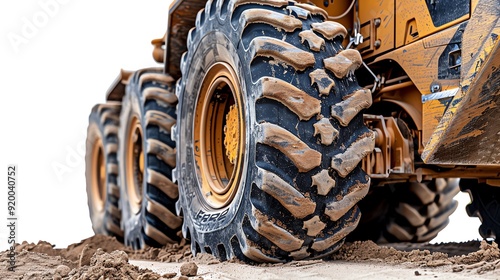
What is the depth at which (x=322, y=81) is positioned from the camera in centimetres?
286

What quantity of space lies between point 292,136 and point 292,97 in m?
0.18

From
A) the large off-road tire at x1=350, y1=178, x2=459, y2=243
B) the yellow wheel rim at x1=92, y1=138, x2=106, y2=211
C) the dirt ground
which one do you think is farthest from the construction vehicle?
the yellow wheel rim at x1=92, y1=138, x2=106, y2=211

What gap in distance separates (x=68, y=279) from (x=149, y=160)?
1.83 m

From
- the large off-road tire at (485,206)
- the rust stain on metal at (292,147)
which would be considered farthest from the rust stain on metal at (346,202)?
the large off-road tire at (485,206)

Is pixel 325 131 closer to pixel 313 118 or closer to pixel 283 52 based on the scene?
pixel 313 118

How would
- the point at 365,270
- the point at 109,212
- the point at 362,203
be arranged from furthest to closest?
the point at 109,212 < the point at 362,203 < the point at 365,270

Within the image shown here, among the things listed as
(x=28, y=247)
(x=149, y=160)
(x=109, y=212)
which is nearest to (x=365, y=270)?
(x=149, y=160)

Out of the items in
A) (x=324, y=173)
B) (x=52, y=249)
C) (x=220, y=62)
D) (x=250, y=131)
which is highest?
(x=220, y=62)

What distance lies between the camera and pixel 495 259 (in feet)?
8.72

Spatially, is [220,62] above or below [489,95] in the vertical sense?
above

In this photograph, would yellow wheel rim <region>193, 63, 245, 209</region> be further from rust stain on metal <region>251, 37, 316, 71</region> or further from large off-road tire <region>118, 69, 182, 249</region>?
large off-road tire <region>118, 69, 182, 249</region>

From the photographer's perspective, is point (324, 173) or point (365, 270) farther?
point (324, 173)

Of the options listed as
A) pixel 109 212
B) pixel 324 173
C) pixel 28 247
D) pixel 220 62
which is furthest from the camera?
pixel 109 212

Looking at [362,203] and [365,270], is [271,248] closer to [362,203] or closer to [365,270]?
[365,270]
